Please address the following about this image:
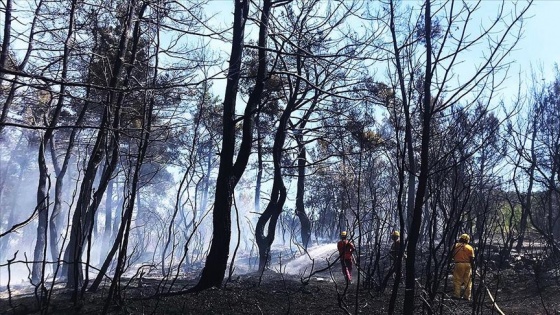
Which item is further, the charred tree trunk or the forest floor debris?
the forest floor debris

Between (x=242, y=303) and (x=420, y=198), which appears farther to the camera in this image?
(x=242, y=303)

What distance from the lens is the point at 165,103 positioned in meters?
9.13

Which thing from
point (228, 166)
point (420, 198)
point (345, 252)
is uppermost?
point (228, 166)

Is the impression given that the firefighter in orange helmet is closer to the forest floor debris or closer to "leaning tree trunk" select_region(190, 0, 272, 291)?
the forest floor debris

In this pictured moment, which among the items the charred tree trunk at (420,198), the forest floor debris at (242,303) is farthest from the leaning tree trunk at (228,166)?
the charred tree trunk at (420,198)

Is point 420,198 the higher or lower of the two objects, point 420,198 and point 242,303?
the higher

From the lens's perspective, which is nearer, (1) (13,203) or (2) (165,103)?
(2) (165,103)

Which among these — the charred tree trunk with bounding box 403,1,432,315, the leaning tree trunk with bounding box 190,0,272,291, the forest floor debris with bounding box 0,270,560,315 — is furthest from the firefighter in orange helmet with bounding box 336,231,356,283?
the leaning tree trunk with bounding box 190,0,272,291

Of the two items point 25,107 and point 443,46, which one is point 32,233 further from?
point 443,46

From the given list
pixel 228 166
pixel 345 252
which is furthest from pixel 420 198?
pixel 228 166

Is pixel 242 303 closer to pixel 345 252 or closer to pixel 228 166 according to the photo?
pixel 345 252

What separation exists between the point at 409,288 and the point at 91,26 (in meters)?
7.81

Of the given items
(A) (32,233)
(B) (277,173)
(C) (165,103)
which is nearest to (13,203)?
(A) (32,233)

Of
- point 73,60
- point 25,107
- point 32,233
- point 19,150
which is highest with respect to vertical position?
point 19,150
